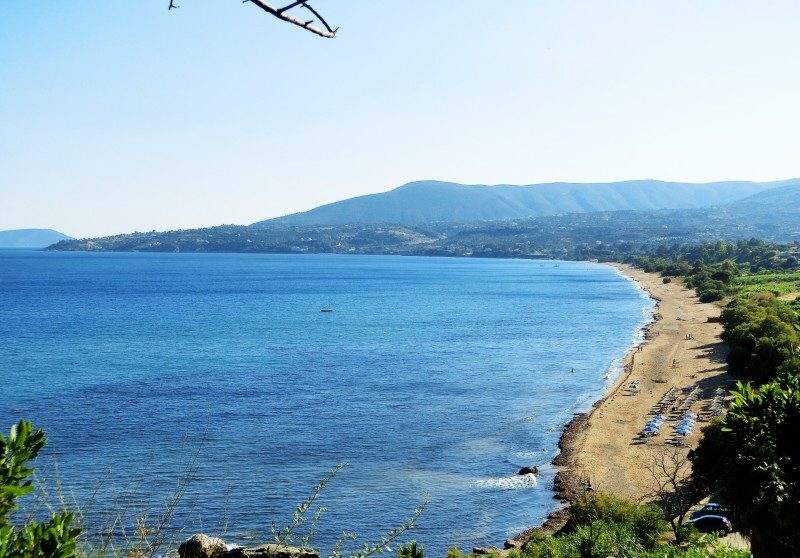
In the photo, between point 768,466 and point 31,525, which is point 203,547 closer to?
point 31,525

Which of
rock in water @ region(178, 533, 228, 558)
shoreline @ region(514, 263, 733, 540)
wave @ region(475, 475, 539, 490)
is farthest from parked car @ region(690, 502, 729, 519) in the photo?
rock in water @ region(178, 533, 228, 558)

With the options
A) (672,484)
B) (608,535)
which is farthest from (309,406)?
(608,535)

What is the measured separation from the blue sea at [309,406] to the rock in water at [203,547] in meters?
1.05

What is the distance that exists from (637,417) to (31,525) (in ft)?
130

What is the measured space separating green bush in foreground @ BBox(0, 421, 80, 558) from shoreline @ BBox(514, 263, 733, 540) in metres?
22.6

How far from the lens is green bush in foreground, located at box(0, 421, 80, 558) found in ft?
11.4

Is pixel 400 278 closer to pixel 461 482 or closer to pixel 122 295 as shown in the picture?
pixel 122 295

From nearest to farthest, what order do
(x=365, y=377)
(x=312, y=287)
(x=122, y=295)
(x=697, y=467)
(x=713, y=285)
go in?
(x=697, y=467)
(x=365, y=377)
(x=713, y=285)
(x=122, y=295)
(x=312, y=287)

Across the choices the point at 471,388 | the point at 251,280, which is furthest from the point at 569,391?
the point at 251,280

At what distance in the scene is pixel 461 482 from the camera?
29719mm

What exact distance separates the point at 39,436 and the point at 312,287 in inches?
5373

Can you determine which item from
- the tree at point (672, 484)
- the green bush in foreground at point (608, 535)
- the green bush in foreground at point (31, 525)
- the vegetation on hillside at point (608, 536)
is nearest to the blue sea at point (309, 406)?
the green bush in foreground at point (31, 525)

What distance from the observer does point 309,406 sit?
4178 cm

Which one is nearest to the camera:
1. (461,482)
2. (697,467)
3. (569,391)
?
(697,467)
